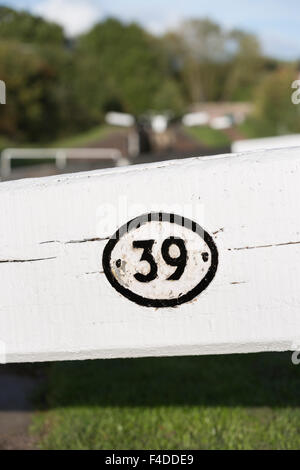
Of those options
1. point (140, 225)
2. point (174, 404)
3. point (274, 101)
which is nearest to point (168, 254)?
point (140, 225)

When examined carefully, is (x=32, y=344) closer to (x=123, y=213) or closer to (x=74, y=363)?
(x=123, y=213)

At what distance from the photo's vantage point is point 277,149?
4.10 ft

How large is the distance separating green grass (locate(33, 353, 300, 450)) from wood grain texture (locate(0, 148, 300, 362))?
5.46 ft

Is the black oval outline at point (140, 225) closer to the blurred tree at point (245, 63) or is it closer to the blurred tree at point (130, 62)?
the blurred tree at point (130, 62)

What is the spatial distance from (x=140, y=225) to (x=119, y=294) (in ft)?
0.60

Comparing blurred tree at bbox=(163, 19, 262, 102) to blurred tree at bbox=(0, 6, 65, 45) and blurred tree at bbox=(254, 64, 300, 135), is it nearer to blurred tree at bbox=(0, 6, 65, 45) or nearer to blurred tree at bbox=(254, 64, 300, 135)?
blurred tree at bbox=(254, 64, 300, 135)

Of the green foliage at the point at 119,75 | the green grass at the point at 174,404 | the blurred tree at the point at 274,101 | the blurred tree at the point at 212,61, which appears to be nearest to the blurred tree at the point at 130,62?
the green foliage at the point at 119,75

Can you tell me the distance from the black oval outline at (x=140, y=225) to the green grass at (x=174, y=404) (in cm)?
173

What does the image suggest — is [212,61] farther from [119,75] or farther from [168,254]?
[168,254]

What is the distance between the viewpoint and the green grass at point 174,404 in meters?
2.86

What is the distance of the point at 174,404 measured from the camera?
3.20m

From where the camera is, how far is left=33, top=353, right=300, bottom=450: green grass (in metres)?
2.86

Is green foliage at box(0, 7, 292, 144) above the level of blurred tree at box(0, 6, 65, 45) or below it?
above

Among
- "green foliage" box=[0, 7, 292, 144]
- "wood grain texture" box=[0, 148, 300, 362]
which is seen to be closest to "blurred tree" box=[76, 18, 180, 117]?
"green foliage" box=[0, 7, 292, 144]
